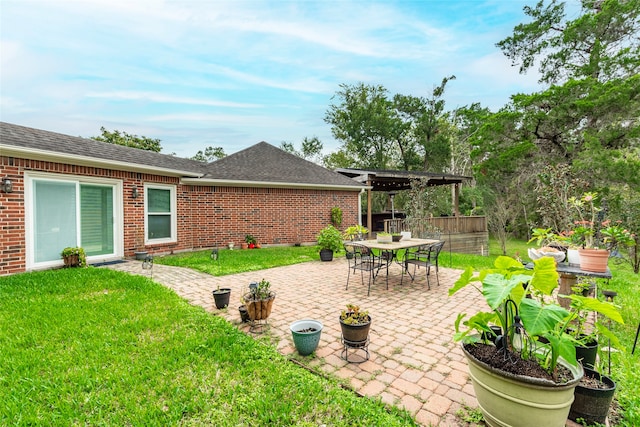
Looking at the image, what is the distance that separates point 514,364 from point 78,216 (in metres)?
9.02

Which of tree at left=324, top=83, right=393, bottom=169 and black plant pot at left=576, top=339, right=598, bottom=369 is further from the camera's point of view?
tree at left=324, top=83, right=393, bottom=169

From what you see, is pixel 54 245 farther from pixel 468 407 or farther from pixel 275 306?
pixel 468 407

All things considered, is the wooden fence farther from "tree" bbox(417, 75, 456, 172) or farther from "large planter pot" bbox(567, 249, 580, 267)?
"tree" bbox(417, 75, 456, 172)

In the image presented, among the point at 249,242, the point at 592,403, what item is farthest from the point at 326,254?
the point at 592,403

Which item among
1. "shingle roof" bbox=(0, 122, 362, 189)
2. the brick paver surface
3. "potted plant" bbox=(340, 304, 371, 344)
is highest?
"shingle roof" bbox=(0, 122, 362, 189)

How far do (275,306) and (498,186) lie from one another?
623 inches

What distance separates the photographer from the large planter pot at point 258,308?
363 cm

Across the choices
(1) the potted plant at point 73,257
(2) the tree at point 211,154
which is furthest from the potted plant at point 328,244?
(2) the tree at point 211,154

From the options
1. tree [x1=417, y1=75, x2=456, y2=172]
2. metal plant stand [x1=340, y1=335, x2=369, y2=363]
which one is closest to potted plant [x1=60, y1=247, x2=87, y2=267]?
metal plant stand [x1=340, y1=335, x2=369, y2=363]

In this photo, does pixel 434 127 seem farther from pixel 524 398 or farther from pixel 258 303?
pixel 524 398

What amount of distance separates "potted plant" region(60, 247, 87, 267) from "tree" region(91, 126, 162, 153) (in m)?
22.6

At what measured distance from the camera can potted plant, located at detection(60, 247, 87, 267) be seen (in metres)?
6.59

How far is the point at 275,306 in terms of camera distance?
4.58 metres

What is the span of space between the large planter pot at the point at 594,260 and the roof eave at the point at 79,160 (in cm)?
957
